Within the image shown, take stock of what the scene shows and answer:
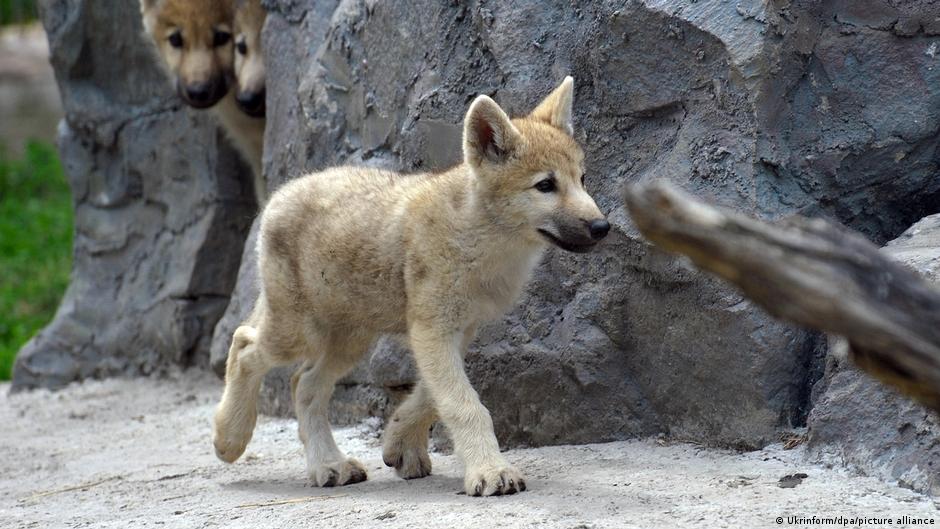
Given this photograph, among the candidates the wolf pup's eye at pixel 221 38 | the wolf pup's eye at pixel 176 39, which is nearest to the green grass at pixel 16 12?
the wolf pup's eye at pixel 176 39

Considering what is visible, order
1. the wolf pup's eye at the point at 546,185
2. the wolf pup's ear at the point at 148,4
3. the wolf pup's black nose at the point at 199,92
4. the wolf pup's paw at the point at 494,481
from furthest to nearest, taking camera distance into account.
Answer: the wolf pup's ear at the point at 148,4, the wolf pup's black nose at the point at 199,92, the wolf pup's eye at the point at 546,185, the wolf pup's paw at the point at 494,481

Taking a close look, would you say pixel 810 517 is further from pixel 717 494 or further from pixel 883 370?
pixel 883 370

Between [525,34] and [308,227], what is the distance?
136cm

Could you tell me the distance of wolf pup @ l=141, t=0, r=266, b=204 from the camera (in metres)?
8.85

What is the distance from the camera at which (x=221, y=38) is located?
9.08 meters

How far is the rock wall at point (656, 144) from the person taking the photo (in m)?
4.95

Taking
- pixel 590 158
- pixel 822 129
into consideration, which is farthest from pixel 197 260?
pixel 822 129

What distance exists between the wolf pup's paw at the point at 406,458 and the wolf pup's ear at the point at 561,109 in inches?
60.8

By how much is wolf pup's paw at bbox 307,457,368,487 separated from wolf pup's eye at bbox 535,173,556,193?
4.98 feet

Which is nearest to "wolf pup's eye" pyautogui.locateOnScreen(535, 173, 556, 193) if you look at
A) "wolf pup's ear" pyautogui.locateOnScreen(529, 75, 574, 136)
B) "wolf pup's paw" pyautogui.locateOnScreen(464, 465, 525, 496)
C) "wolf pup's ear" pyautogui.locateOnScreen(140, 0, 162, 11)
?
"wolf pup's ear" pyautogui.locateOnScreen(529, 75, 574, 136)

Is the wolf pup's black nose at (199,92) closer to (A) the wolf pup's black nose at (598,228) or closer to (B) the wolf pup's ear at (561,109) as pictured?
(B) the wolf pup's ear at (561,109)

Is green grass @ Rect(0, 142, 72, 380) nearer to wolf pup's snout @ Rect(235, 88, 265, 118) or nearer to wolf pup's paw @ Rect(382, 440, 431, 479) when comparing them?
wolf pup's snout @ Rect(235, 88, 265, 118)

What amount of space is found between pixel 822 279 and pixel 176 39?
287 inches

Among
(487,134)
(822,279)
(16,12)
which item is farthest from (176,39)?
→ (16,12)
